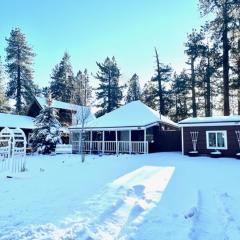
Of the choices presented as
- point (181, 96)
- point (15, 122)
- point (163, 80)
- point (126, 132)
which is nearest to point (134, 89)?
point (181, 96)

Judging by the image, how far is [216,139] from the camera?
734 inches

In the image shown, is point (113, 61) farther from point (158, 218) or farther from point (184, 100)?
point (158, 218)

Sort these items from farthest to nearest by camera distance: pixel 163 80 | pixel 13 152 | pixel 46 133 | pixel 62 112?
pixel 163 80 → pixel 62 112 → pixel 46 133 → pixel 13 152

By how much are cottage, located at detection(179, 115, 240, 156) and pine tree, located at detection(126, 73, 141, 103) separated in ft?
98.8

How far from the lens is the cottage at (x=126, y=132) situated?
2203cm

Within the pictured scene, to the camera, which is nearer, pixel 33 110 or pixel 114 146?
pixel 114 146

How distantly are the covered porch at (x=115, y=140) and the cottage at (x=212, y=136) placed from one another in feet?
11.1

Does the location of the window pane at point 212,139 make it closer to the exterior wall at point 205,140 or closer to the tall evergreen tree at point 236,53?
the exterior wall at point 205,140

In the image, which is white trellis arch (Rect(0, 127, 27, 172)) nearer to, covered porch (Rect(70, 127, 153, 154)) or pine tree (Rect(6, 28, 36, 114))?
covered porch (Rect(70, 127, 153, 154))

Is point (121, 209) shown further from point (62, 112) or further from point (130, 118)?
point (62, 112)

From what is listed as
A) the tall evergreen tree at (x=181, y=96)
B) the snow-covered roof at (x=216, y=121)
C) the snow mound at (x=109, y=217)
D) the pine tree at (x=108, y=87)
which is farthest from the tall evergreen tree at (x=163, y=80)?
the snow mound at (x=109, y=217)

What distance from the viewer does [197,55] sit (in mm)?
33031

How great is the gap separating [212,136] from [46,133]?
1418 centimetres

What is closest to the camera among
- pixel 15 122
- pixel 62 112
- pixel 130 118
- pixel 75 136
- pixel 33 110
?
pixel 130 118
